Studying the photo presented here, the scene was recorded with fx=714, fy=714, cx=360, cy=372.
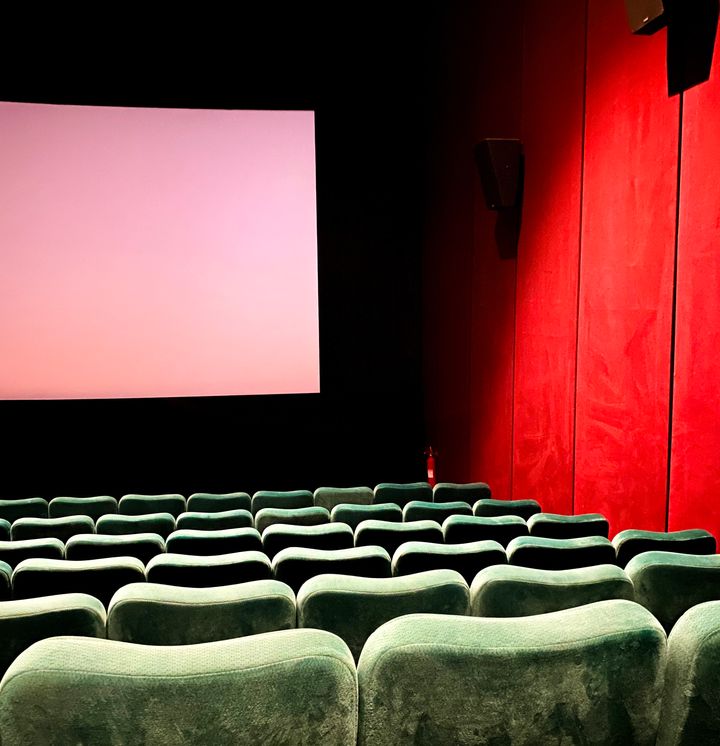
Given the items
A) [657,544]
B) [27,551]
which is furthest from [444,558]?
[27,551]

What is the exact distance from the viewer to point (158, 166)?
6.38m

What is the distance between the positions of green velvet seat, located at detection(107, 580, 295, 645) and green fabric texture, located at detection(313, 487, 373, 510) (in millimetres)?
2771

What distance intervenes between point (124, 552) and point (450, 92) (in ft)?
16.8

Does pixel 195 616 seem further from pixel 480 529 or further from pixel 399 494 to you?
pixel 399 494

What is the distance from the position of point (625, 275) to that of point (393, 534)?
1.87m

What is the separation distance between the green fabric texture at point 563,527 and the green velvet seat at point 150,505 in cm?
213

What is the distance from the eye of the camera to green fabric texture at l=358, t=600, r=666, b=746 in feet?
3.34

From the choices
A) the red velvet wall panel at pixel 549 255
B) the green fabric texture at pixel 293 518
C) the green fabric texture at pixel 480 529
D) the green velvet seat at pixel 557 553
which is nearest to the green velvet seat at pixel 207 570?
the green velvet seat at pixel 557 553

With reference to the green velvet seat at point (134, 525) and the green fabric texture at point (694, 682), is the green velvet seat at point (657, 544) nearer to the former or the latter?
the green fabric texture at point (694, 682)

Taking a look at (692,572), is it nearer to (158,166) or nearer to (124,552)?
(124,552)

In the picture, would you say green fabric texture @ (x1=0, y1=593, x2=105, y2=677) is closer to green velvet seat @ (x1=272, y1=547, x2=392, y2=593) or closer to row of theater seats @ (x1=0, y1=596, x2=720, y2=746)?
row of theater seats @ (x1=0, y1=596, x2=720, y2=746)

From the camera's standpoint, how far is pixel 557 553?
2369 mm

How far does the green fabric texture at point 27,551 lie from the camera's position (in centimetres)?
258

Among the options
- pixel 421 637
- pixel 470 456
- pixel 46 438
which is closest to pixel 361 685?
pixel 421 637
